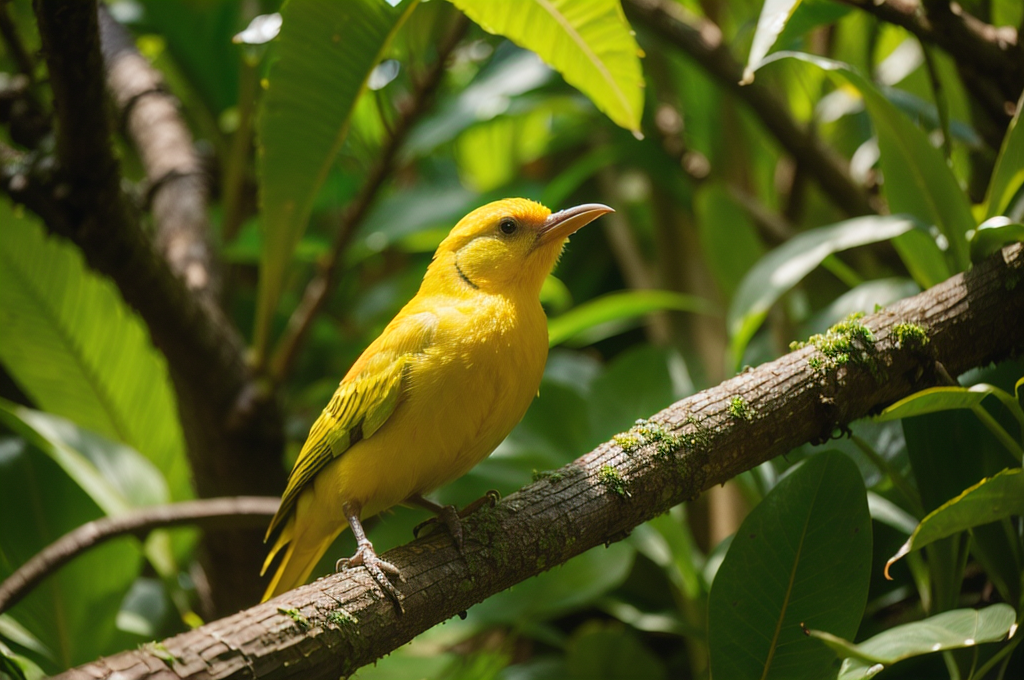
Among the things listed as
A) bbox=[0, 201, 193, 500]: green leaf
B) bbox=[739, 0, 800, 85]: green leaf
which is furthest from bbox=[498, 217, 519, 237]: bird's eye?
bbox=[0, 201, 193, 500]: green leaf

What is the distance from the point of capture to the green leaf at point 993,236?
1684mm

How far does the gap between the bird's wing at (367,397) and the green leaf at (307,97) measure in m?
0.55

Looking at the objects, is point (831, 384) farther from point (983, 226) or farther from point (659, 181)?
point (659, 181)

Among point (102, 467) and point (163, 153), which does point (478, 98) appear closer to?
point (163, 153)

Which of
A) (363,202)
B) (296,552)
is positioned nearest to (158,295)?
(363,202)

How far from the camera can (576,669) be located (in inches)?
113

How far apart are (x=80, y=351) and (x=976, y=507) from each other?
2.83 meters

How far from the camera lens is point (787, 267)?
2.22 m

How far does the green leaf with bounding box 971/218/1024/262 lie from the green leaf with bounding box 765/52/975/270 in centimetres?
4

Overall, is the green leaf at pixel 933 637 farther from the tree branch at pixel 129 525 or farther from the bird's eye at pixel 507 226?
the tree branch at pixel 129 525

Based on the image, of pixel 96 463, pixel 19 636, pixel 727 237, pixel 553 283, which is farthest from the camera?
pixel 553 283

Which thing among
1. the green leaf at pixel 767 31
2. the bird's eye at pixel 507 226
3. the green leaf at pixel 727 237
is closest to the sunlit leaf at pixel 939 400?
the green leaf at pixel 767 31

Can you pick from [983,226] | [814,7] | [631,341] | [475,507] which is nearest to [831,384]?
[983,226]

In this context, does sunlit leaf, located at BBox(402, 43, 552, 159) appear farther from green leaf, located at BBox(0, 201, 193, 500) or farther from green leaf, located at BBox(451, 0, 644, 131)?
green leaf, located at BBox(451, 0, 644, 131)
